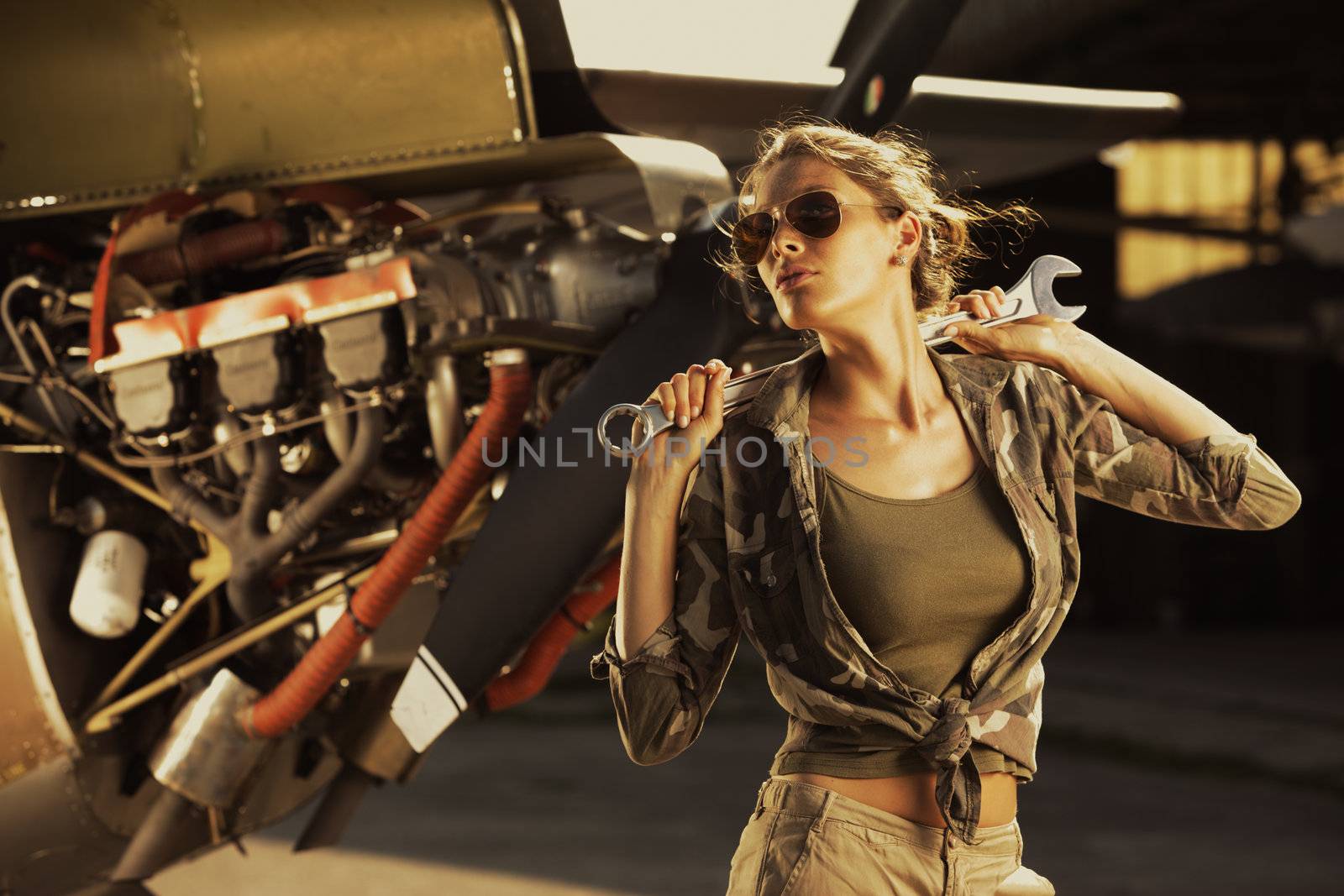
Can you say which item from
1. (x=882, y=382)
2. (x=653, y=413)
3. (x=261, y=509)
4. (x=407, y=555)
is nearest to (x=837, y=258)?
(x=882, y=382)

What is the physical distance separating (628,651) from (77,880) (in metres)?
2.57

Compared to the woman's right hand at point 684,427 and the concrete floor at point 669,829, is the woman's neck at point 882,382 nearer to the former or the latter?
the woman's right hand at point 684,427

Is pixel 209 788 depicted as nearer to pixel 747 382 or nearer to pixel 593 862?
pixel 747 382

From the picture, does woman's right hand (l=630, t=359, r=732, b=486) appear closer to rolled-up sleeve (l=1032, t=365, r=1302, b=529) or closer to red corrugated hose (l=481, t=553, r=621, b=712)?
rolled-up sleeve (l=1032, t=365, r=1302, b=529)

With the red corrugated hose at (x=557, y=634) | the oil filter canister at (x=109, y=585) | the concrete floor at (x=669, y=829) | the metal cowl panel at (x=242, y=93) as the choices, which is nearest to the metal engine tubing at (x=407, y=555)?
the red corrugated hose at (x=557, y=634)

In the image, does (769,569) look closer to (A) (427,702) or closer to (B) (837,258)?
(B) (837,258)

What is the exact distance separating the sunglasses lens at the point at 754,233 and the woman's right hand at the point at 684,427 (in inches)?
6.8

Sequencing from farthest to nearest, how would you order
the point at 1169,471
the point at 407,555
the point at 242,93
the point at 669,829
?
the point at 669,829 < the point at 242,93 < the point at 407,555 < the point at 1169,471

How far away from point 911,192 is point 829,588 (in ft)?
→ 1.54

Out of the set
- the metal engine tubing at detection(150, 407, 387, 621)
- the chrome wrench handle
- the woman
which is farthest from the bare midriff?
the metal engine tubing at detection(150, 407, 387, 621)

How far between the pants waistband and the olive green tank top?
0.11ft

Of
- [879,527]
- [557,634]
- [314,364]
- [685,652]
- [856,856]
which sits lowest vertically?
[557,634]

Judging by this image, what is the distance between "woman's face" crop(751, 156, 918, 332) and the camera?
1.77 m

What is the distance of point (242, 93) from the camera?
3469mm
